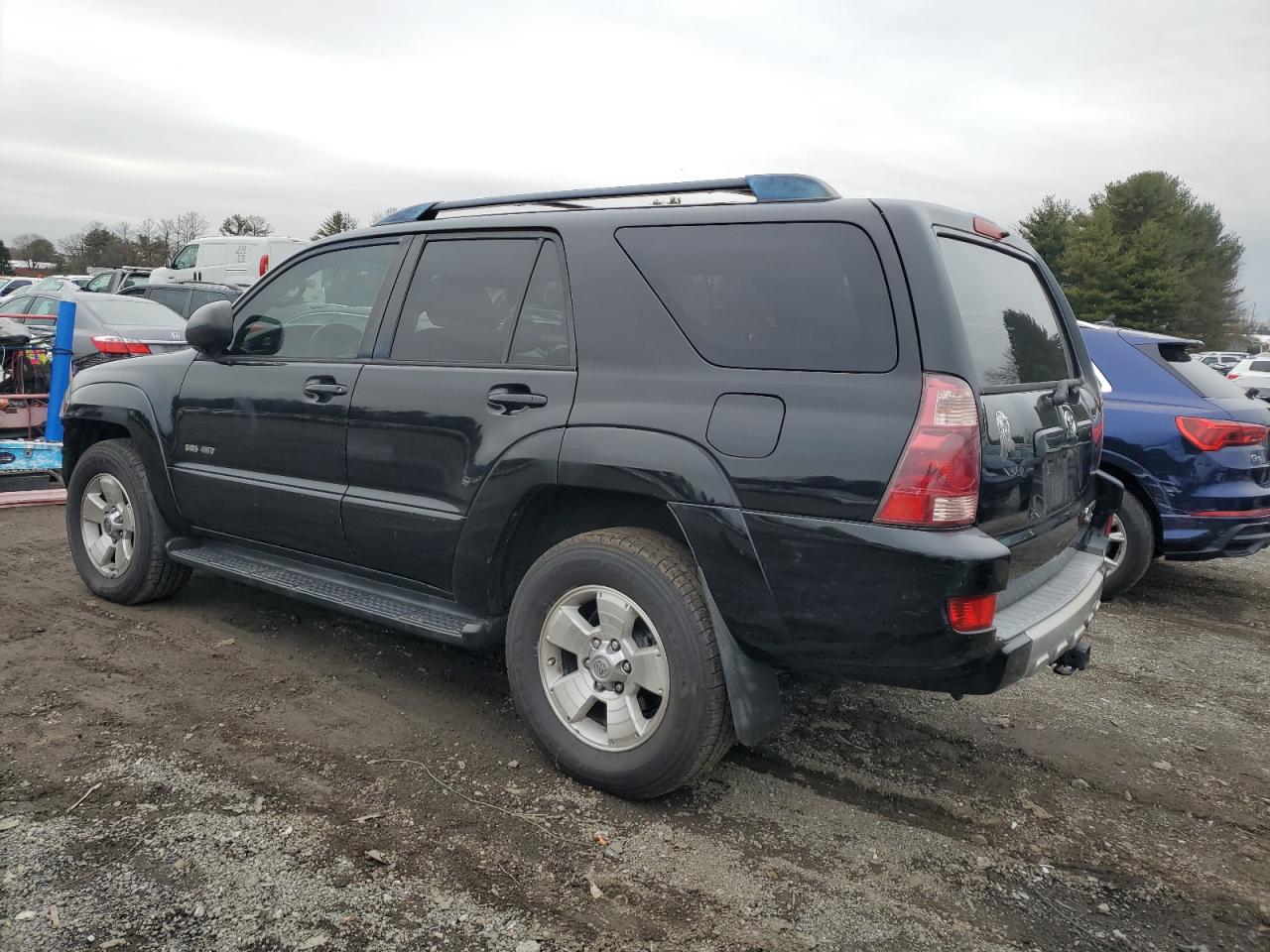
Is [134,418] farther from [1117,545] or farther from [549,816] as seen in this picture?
[1117,545]

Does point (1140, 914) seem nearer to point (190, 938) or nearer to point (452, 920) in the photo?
point (452, 920)

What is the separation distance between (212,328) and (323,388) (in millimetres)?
786

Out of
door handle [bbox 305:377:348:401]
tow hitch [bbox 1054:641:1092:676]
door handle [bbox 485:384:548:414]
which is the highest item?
door handle [bbox 485:384:548:414]

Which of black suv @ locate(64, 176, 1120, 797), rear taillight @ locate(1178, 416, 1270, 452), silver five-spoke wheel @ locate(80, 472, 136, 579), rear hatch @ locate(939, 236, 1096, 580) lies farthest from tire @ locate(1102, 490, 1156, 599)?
silver five-spoke wheel @ locate(80, 472, 136, 579)

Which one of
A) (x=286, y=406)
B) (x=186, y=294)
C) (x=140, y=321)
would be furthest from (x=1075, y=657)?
(x=186, y=294)

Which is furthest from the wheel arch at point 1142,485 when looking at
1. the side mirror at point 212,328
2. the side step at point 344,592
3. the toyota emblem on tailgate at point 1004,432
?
the side mirror at point 212,328

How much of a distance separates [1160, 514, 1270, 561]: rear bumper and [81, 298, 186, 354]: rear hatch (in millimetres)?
9654

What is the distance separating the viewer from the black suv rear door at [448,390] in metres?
3.26

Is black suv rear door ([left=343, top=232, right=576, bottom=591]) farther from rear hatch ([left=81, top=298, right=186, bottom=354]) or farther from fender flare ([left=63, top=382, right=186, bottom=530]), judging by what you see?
rear hatch ([left=81, top=298, right=186, bottom=354])

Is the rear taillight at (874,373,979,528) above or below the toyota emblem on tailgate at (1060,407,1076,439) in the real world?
below

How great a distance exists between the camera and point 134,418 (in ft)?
14.8

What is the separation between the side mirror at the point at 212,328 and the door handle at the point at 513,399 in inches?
62.9

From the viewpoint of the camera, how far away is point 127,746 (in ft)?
10.8

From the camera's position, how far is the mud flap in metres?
2.82
